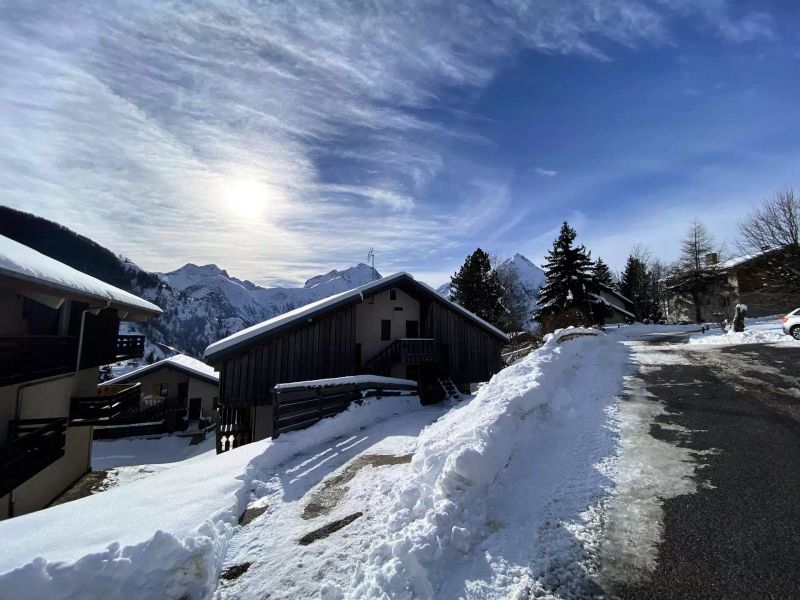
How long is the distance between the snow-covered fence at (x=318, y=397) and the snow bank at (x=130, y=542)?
2.73m

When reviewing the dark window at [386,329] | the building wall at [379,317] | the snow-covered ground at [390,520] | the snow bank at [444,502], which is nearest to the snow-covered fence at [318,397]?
the snow-covered ground at [390,520]

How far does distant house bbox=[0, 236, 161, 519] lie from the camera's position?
9.81m

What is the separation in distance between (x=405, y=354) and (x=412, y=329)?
10.3 feet

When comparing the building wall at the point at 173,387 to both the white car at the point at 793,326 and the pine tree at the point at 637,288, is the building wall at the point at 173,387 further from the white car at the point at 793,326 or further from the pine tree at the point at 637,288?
the pine tree at the point at 637,288

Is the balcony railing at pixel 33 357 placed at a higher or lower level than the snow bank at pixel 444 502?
higher

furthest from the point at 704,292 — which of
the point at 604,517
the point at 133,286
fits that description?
the point at 133,286

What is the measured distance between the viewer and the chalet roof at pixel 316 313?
51.3 ft

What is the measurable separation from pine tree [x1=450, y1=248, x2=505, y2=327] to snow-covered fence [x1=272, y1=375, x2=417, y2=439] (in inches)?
1142

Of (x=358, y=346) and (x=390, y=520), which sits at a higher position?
(x=358, y=346)

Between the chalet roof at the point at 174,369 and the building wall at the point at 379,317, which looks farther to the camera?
the chalet roof at the point at 174,369

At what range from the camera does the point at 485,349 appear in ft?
80.9

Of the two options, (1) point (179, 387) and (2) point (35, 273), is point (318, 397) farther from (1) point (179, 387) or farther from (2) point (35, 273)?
(1) point (179, 387)

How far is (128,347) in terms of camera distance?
65.4 feet

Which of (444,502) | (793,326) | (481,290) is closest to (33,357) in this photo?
(444,502)
